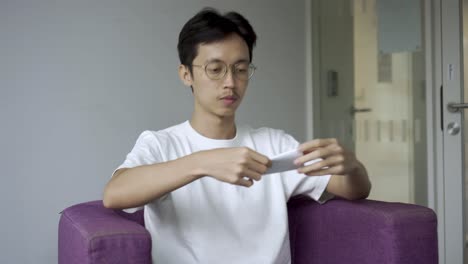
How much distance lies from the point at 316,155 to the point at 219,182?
0.40m

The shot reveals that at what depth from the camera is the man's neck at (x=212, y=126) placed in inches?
66.6

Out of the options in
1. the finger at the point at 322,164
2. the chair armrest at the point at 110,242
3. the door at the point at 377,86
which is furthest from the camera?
the door at the point at 377,86

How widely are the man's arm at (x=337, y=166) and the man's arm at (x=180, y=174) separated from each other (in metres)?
0.14

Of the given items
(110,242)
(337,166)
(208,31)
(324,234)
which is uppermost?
(208,31)

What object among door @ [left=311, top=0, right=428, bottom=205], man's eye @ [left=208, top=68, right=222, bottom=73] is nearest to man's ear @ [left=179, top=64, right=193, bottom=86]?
man's eye @ [left=208, top=68, right=222, bottom=73]

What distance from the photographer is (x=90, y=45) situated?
213 cm

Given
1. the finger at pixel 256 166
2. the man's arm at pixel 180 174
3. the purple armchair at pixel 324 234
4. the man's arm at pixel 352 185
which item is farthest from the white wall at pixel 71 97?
the finger at pixel 256 166

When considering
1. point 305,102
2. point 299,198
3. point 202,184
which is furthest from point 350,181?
point 305,102

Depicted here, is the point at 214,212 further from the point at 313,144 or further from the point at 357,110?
the point at 357,110

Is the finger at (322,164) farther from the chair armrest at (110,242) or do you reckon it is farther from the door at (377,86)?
the door at (377,86)

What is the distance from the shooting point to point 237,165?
1263 millimetres

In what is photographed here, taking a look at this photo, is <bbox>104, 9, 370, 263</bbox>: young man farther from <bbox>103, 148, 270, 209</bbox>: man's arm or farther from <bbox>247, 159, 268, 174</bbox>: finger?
<bbox>247, 159, 268, 174</bbox>: finger

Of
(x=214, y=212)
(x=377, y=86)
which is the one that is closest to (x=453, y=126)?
(x=377, y=86)

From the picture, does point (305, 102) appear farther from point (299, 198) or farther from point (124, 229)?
point (124, 229)
